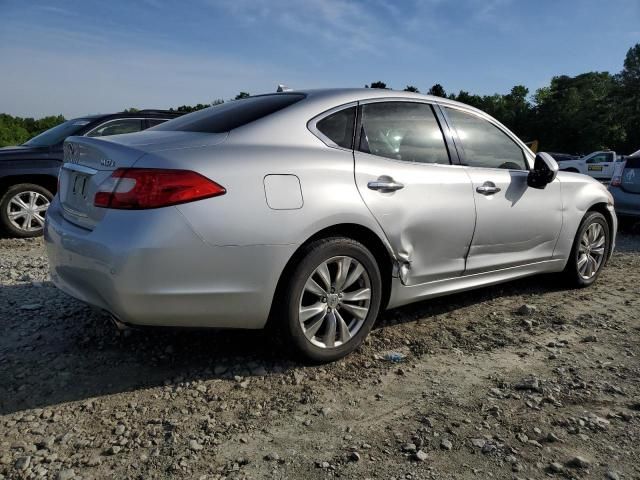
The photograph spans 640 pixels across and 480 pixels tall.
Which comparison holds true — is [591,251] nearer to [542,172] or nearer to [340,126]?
[542,172]

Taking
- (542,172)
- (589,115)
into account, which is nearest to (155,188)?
(542,172)

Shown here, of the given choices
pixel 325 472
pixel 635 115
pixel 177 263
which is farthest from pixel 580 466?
pixel 635 115

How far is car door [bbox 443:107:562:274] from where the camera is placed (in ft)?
12.3

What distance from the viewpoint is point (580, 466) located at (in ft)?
7.05

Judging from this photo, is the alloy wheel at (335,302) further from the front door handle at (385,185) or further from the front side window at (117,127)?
the front side window at (117,127)

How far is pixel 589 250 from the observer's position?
4.84 meters

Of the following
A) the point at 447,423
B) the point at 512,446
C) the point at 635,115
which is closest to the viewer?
the point at 512,446

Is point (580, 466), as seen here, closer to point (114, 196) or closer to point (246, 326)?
point (246, 326)

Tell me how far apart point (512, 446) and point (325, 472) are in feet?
2.62

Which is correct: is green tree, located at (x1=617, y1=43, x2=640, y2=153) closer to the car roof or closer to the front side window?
the front side window

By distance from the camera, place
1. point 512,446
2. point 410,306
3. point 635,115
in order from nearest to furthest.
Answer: point 512,446
point 410,306
point 635,115

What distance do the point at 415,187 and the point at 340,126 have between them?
Result: 0.58 meters

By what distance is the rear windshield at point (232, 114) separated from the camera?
120 inches

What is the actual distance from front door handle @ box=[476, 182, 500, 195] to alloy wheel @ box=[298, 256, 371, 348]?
3.75 ft
